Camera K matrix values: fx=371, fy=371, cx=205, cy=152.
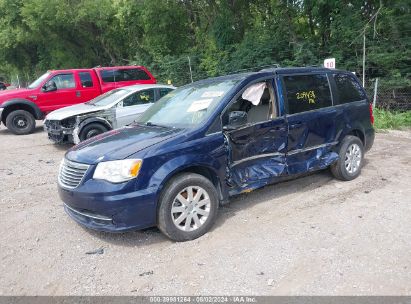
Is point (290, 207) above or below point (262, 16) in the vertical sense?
below

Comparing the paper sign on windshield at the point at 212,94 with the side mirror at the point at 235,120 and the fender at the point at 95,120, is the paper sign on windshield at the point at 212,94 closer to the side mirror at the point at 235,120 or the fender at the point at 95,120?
the side mirror at the point at 235,120

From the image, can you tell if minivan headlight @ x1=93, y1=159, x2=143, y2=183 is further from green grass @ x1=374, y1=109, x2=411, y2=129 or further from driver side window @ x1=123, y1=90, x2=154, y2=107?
green grass @ x1=374, y1=109, x2=411, y2=129

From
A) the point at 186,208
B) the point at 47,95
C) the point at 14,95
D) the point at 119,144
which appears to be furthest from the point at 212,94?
the point at 14,95

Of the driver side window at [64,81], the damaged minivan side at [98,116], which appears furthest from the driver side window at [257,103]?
the driver side window at [64,81]

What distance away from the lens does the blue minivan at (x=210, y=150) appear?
3682mm

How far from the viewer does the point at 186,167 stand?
389 cm

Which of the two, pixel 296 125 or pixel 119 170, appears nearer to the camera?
pixel 119 170

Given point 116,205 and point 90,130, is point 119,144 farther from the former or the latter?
point 90,130

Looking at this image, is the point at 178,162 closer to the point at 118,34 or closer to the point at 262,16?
the point at 262,16

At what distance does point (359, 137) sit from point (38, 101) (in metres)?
9.12

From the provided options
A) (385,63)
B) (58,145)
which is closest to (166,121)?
(58,145)

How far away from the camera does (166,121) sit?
15.2 feet

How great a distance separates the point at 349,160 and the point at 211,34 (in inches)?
548

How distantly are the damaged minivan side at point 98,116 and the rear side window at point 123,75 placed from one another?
3.09 meters
